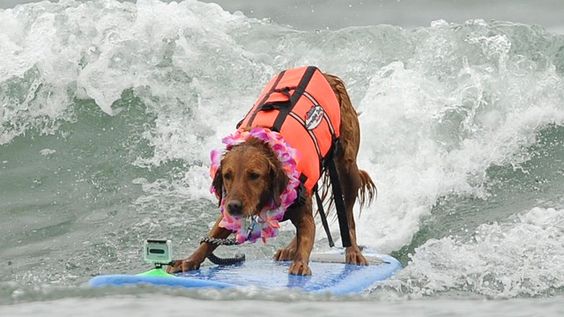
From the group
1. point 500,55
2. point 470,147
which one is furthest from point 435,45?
point 470,147

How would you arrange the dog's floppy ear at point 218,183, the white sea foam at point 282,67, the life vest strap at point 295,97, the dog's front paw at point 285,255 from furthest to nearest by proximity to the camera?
the white sea foam at point 282,67, the dog's front paw at point 285,255, the life vest strap at point 295,97, the dog's floppy ear at point 218,183

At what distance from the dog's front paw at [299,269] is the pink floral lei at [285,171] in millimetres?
210

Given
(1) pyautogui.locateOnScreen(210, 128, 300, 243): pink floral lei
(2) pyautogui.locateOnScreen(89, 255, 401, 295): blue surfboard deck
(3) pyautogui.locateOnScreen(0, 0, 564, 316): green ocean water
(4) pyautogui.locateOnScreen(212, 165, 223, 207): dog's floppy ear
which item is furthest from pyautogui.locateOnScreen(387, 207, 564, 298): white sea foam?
(4) pyautogui.locateOnScreen(212, 165, 223, 207): dog's floppy ear

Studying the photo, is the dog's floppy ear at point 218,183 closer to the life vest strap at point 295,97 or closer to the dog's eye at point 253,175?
the dog's eye at point 253,175

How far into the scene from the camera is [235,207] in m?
5.32

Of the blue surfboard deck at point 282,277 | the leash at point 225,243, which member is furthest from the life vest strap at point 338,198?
the leash at point 225,243

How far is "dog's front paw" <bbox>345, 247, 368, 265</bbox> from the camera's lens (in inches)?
252

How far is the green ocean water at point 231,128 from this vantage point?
7.05m

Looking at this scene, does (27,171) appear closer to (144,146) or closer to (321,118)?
(144,146)

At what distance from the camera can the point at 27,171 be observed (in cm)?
942

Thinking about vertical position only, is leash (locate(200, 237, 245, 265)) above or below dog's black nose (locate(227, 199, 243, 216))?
below

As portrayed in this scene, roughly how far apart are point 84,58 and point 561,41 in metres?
4.98

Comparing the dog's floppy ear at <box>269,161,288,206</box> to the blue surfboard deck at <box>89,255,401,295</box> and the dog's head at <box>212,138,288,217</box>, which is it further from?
the blue surfboard deck at <box>89,255,401,295</box>

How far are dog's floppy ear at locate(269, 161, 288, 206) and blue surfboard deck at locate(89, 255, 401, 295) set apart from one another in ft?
1.37
